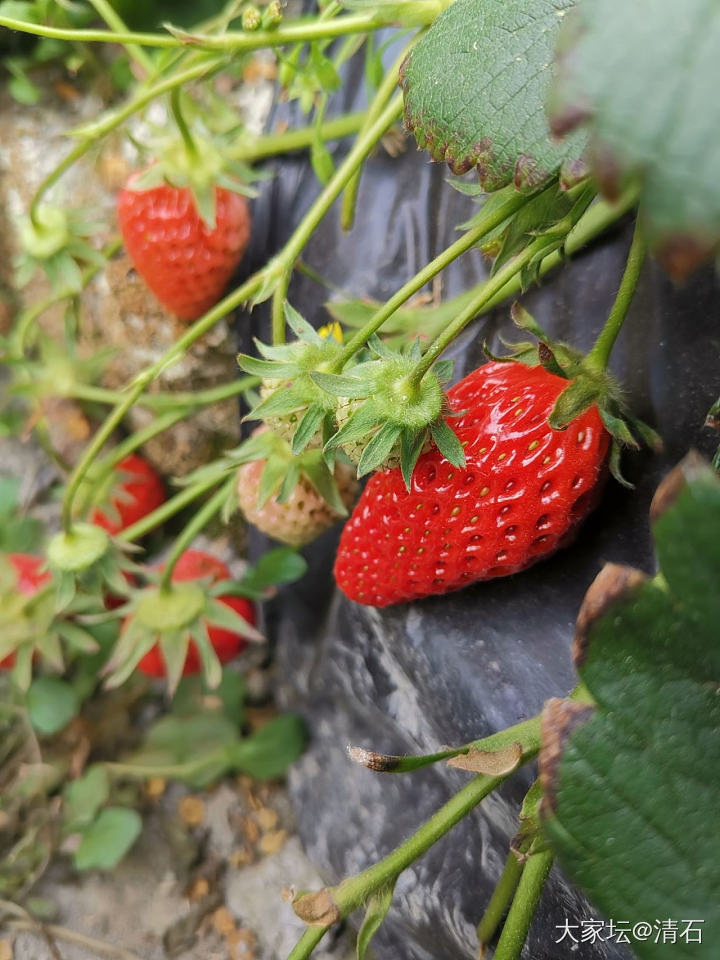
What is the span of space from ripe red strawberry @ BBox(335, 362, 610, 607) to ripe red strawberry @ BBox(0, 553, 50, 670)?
460 mm

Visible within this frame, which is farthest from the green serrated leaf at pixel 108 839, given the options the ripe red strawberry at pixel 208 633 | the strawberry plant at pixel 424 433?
the ripe red strawberry at pixel 208 633

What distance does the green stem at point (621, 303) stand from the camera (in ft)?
1.49

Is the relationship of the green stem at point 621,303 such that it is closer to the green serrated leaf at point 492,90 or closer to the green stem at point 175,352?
the green serrated leaf at point 492,90

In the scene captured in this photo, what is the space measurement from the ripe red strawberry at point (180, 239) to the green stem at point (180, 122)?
48 millimetres

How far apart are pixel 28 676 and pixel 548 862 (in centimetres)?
56

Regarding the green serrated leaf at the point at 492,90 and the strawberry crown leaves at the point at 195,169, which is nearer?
the green serrated leaf at the point at 492,90

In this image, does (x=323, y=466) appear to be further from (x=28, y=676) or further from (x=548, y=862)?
(x=28, y=676)

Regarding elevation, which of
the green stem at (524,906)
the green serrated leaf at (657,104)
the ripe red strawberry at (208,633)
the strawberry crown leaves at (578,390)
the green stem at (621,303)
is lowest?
the ripe red strawberry at (208,633)

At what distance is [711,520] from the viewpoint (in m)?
0.28

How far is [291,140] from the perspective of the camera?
2.68 ft

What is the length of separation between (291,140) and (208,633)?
512 mm

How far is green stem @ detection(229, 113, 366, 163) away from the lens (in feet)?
2.58

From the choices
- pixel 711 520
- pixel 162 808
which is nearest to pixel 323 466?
pixel 711 520

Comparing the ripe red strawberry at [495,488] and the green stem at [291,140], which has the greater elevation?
the green stem at [291,140]
